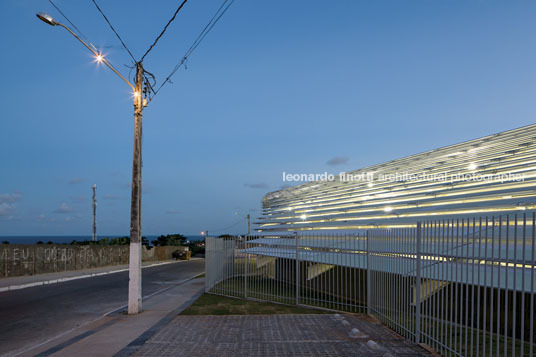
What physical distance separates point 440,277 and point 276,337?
341 cm

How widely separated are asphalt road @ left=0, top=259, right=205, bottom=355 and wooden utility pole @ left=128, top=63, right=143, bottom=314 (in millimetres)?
1179

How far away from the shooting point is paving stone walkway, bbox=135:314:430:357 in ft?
24.0

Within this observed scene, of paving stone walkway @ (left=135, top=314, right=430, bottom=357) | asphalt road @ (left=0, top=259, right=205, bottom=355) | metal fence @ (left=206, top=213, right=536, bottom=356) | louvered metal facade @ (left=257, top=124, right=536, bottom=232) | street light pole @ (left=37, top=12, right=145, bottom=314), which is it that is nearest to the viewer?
metal fence @ (left=206, top=213, right=536, bottom=356)

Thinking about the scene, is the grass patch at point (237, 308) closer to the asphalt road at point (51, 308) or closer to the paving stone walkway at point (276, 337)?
the paving stone walkway at point (276, 337)

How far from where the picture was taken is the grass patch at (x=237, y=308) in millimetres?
11219

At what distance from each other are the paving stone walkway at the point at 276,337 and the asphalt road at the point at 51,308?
276cm

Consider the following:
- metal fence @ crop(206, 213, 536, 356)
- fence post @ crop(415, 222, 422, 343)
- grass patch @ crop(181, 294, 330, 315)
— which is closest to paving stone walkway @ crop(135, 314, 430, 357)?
fence post @ crop(415, 222, 422, 343)

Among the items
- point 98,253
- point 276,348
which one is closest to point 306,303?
point 276,348

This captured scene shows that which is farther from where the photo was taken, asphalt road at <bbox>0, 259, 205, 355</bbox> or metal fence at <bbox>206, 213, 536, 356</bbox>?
asphalt road at <bbox>0, 259, 205, 355</bbox>

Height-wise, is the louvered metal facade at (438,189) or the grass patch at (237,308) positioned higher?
the louvered metal facade at (438,189)

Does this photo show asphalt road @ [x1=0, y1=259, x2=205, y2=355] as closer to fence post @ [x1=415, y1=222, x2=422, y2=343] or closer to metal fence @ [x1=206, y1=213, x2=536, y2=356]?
metal fence @ [x1=206, y1=213, x2=536, y2=356]

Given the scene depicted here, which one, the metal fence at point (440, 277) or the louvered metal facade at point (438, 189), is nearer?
the metal fence at point (440, 277)

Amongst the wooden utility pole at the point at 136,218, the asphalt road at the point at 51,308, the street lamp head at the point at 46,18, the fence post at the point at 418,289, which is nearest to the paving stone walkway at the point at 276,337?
the fence post at the point at 418,289

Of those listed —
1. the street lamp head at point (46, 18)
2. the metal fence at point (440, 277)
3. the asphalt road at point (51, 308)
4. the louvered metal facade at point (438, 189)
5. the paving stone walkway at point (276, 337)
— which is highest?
the street lamp head at point (46, 18)
